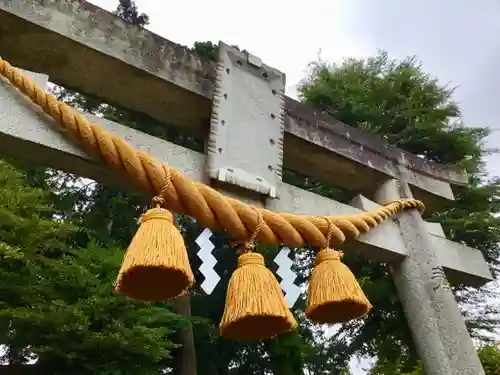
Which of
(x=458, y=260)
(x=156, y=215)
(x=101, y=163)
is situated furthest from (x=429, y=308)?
(x=101, y=163)

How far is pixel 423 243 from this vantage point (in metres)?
2.38

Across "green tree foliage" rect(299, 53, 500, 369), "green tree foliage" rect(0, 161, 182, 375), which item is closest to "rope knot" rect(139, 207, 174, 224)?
"green tree foliage" rect(0, 161, 182, 375)

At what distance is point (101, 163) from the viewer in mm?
1639

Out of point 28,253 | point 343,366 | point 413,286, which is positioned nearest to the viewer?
point 413,286

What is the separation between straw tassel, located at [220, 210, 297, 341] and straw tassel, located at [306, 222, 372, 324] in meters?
0.15

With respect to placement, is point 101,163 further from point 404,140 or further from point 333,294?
point 404,140

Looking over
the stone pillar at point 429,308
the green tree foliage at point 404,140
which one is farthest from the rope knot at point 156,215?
the green tree foliage at point 404,140

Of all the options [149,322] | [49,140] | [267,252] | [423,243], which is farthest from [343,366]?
[49,140]

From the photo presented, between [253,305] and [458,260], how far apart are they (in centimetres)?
144

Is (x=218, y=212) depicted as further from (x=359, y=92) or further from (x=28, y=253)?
(x=359, y=92)

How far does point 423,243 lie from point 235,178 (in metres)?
1.00

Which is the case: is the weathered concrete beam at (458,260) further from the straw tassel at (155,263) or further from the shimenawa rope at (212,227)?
the straw tassel at (155,263)

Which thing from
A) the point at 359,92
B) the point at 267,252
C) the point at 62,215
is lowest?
the point at 267,252

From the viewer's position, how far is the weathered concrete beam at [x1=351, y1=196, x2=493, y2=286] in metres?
2.48
